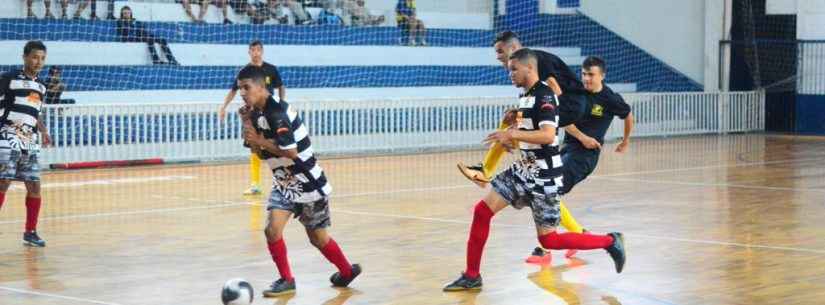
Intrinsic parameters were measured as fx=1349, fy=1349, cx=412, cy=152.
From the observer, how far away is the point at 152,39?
23.8 m

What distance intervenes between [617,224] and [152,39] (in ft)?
43.5

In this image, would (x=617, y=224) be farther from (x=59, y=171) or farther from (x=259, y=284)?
(x=59, y=171)

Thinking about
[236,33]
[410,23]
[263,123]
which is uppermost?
[410,23]

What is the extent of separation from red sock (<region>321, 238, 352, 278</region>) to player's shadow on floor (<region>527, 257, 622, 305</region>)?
4.24 feet

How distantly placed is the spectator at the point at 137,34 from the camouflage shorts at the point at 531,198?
1568 centimetres

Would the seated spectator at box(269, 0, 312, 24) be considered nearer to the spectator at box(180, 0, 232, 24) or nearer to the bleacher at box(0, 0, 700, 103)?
the bleacher at box(0, 0, 700, 103)

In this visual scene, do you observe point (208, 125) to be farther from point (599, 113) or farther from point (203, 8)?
point (599, 113)

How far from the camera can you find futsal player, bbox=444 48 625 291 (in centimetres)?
846

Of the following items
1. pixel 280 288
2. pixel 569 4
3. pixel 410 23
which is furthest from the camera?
pixel 569 4

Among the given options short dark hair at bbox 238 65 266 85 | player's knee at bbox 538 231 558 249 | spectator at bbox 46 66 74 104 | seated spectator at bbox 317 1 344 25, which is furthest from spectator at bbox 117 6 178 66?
player's knee at bbox 538 231 558 249

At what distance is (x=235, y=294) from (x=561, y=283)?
2.38m

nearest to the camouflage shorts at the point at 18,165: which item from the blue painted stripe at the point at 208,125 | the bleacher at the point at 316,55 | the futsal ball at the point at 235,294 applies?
the futsal ball at the point at 235,294

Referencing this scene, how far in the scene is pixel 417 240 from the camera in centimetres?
1138

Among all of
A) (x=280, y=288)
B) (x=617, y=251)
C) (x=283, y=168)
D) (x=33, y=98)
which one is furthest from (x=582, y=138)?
(x=33, y=98)
